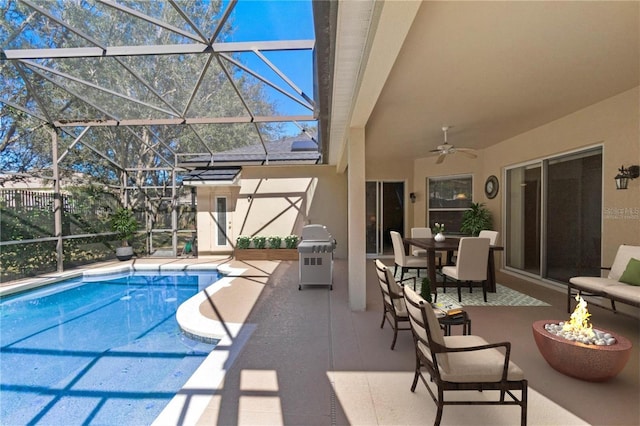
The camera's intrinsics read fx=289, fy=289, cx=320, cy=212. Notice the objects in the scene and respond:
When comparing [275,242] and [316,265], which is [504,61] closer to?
[316,265]

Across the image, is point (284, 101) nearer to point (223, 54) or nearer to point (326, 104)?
point (223, 54)

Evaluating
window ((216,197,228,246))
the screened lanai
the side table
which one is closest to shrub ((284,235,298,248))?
window ((216,197,228,246))

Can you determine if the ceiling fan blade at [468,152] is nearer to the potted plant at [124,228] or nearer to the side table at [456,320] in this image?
the side table at [456,320]

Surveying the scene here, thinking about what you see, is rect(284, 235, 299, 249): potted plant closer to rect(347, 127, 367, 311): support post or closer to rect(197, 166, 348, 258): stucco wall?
rect(197, 166, 348, 258): stucco wall

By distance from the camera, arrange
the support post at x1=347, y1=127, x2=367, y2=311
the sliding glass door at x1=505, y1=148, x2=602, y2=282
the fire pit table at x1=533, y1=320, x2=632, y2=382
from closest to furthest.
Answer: the fire pit table at x1=533, y1=320, x2=632, y2=382 < the support post at x1=347, y1=127, x2=367, y2=311 < the sliding glass door at x1=505, y1=148, x2=602, y2=282

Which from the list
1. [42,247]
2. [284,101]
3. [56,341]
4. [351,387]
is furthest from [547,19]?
[42,247]

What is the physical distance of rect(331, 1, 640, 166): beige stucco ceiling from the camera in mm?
2566

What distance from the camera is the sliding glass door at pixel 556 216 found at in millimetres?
5219

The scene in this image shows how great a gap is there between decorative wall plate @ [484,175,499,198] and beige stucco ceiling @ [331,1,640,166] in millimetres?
2084

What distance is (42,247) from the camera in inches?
316

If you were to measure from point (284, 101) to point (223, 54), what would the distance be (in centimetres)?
192

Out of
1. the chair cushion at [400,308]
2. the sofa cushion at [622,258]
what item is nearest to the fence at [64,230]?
the chair cushion at [400,308]

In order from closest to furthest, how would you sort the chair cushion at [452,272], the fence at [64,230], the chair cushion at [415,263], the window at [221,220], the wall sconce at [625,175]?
the wall sconce at [625,175]
the chair cushion at [452,272]
the chair cushion at [415,263]
the fence at [64,230]
the window at [221,220]

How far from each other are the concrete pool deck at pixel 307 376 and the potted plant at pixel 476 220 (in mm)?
4435
